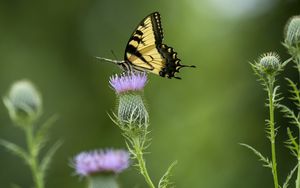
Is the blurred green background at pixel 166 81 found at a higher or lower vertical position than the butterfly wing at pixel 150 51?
higher

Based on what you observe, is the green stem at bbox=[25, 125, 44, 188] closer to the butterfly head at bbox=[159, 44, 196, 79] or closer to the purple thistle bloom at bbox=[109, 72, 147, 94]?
the purple thistle bloom at bbox=[109, 72, 147, 94]

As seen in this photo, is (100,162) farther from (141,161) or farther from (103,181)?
(141,161)

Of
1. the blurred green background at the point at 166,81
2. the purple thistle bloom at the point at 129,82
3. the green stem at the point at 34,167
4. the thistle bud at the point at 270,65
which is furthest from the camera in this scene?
the blurred green background at the point at 166,81

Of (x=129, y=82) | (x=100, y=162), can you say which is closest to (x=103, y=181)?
(x=100, y=162)

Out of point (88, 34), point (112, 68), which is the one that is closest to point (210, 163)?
point (112, 68)

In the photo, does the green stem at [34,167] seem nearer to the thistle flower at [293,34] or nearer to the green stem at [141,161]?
the green stem at [141,161]

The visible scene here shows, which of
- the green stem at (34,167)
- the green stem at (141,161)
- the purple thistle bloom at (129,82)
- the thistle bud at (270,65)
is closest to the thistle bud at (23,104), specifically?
the green stem at (34,167)
